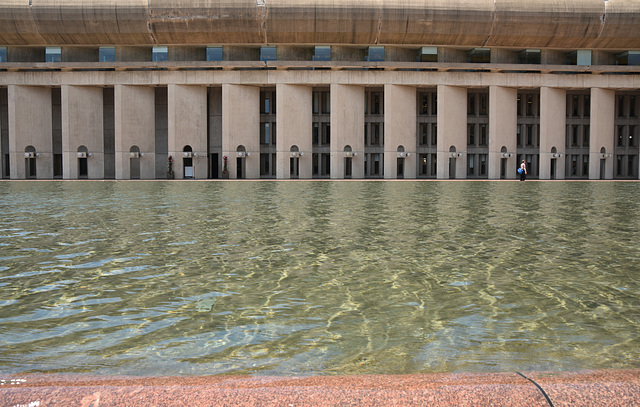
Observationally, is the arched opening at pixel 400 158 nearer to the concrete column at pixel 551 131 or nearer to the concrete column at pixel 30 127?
the concrete column at pixel 551 131

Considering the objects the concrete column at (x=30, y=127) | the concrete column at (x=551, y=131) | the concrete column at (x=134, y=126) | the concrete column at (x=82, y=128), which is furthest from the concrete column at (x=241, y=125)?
the concrete column at (x=551, y=131)

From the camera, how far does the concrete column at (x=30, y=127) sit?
144 ft

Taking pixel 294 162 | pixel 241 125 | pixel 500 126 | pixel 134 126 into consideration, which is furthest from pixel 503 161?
pixel 134 126

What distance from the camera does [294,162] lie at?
147 ft

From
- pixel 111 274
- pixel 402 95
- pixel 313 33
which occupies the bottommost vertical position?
pixel 111 274

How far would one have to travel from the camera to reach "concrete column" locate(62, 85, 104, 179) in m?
43.9

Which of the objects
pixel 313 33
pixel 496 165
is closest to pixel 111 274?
pixel 313 33

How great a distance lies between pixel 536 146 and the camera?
166ft

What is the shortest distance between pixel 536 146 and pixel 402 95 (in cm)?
1438

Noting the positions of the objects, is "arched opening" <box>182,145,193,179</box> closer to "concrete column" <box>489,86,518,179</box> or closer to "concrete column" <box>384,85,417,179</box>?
"concrete column" <box>384,85,417,179</box>

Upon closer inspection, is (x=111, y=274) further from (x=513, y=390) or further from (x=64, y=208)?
(x=64, y=208)

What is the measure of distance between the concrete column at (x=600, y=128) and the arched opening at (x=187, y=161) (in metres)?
30.3

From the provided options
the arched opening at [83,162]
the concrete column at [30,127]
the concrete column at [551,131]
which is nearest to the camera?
the concrete column at [30,127]

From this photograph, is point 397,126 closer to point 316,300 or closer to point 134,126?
point 134,126
